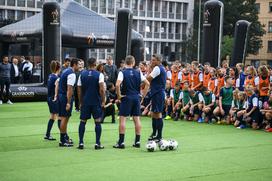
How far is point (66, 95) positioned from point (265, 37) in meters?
75.3

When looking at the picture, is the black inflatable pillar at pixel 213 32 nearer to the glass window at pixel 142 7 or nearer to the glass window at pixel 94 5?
the glass window at pixel 94 5

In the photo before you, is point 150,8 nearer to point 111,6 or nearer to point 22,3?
point 111,6

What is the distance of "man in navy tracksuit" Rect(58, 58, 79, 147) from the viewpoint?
40.0ft

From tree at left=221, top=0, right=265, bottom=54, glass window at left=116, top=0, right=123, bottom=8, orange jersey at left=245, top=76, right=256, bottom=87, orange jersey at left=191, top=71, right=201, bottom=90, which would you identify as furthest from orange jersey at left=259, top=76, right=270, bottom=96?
glass window at left=116, top=0, right=123, bottom=8

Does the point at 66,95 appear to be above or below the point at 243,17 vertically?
below

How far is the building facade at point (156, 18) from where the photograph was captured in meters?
74.2

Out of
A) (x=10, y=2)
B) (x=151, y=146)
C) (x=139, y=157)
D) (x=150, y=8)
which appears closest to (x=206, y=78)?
(x=151, y=146)

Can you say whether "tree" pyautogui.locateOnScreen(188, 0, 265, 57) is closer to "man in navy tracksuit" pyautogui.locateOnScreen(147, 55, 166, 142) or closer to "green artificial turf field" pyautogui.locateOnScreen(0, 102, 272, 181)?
"green artificial turf field" pyautogui.locateOnScreen(0, 102, 272, 181)

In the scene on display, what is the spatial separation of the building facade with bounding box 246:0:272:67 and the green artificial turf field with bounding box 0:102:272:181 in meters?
69.9

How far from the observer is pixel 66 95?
12.5 metres

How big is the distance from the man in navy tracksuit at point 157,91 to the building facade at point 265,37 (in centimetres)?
7290

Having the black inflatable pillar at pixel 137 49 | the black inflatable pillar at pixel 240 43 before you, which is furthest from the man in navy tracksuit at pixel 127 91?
the black inflatable pillar at pixel 137 49

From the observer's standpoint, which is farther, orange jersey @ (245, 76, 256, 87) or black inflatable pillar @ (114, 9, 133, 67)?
black inflatable pillar @ (114, 9, 133, 67)

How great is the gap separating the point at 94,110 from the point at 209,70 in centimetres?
883
